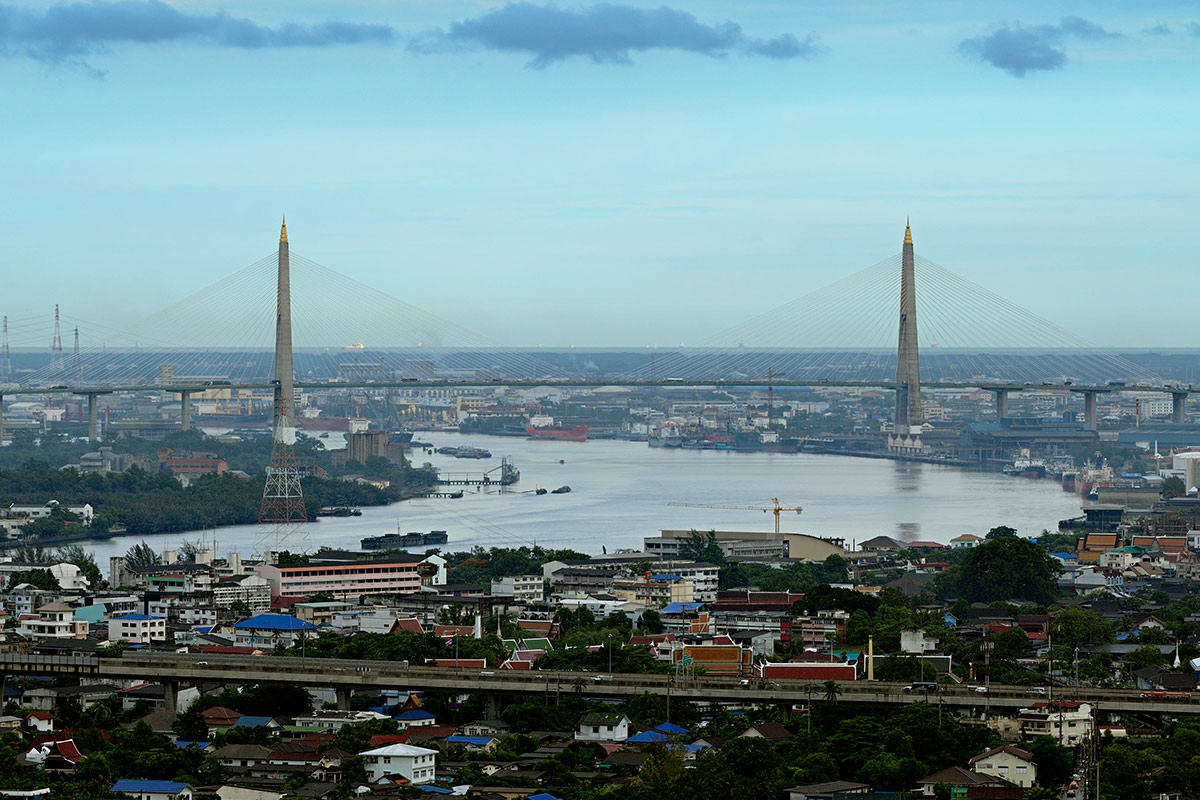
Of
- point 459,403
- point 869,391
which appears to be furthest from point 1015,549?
point 869,391

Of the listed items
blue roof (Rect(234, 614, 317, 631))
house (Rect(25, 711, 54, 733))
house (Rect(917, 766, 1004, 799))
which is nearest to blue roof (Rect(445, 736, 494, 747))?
house (Rect(25, 711, 54, 733))

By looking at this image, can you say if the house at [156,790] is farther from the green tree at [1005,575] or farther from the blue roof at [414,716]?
the green tree at [1005,575]

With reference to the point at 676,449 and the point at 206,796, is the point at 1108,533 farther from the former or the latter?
the point at 676,449

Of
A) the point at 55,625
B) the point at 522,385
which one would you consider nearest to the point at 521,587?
the point at 55,625

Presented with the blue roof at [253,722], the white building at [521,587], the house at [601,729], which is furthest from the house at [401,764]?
the white building at [521,587]

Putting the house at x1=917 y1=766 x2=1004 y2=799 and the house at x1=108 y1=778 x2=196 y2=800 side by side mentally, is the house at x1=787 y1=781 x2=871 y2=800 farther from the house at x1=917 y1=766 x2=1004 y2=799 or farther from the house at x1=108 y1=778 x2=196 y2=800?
the house at x1=108 y1=778 x2=196 y2=800
